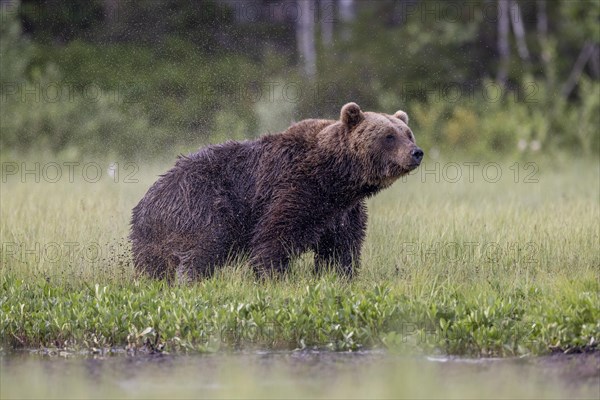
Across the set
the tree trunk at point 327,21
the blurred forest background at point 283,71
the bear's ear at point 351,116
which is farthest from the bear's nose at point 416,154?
the tree trunk at point 327,21

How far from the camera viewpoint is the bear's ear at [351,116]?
8.47 m

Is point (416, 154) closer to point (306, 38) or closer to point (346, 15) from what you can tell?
point (306, 38)

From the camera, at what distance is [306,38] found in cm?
2488

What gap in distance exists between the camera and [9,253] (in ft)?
31.0

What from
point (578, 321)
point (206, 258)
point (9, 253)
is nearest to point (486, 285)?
point (578, 321)

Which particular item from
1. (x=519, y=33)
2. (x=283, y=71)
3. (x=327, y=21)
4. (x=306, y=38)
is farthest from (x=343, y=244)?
(x=327, y=21)

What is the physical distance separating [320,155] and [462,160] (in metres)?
11.0

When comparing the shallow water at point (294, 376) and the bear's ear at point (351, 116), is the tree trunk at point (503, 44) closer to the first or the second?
the bear's ear at point (351, 116)

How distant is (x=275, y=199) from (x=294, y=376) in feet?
8.14

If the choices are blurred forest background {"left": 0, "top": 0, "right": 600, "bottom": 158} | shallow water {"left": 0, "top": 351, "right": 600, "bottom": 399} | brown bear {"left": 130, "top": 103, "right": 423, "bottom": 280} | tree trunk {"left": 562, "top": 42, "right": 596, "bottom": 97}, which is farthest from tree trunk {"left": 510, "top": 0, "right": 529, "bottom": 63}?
shallow water {"left": 0, "top": 351, "right": 600, "bottom": 399}

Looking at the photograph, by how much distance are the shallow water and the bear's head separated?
211 centimetres

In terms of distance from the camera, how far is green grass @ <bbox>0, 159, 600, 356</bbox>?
22.6ft

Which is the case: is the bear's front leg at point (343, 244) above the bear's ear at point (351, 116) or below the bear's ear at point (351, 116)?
below

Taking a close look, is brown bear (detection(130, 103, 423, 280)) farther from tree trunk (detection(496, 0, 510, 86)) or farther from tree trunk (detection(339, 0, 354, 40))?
tree trunk (detection(339, 0, 354, 40))
